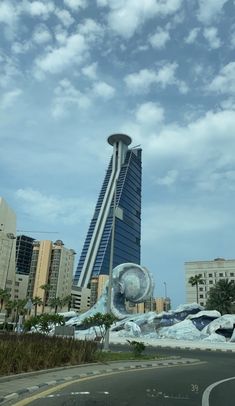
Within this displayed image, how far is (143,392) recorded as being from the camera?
11453 millimetres

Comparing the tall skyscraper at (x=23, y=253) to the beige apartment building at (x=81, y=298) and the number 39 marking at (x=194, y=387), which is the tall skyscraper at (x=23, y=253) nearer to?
the beige apartment building at (x=81, y=298)

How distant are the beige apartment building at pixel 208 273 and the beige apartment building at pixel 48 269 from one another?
4812cm

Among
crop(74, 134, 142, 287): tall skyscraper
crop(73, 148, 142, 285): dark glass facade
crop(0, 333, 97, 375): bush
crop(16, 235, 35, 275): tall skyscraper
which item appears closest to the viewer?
crop(0, 333, 97, 375): bush

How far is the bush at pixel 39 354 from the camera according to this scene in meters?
13.5

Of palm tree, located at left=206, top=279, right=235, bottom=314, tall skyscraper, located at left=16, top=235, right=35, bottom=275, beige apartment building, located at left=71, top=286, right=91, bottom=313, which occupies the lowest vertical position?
palm tree, located at left=206, top=279, right=235, bottom=314

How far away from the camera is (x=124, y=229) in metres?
173

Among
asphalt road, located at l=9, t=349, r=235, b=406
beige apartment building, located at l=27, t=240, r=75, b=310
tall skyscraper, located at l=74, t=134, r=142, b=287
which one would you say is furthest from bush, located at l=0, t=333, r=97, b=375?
tall skyscraper, located at l=74, t=134, r=142, b=287

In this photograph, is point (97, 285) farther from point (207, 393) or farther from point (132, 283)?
point (207, 393)

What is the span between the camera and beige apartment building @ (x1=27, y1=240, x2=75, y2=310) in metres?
148

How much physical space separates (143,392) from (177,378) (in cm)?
453

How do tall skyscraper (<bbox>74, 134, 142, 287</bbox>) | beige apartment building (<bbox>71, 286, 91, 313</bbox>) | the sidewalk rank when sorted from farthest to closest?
tall skyscraper (<bbox>74, 134, 142, 287</bbox>)
beige apartment building (<bbox>71, 286, 91, 313</bbox>)
the sidewalk

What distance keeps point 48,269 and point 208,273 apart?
197 ft

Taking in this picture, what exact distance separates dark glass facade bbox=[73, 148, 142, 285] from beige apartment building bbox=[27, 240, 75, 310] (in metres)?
24.3

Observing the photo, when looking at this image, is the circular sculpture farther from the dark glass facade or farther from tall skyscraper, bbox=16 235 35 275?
tall skyscraper, bbox=16 235 35 275
